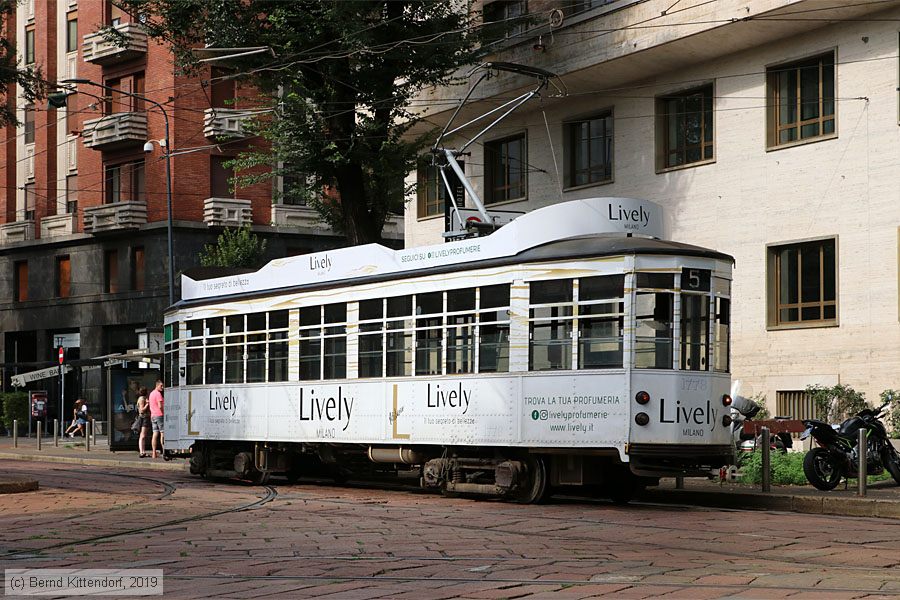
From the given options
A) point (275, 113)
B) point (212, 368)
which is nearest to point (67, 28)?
point (275, 113)

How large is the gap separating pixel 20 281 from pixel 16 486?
33.8 meters

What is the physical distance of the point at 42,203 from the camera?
49.2 m

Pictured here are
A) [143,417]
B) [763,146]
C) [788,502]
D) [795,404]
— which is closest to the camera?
[788,502]

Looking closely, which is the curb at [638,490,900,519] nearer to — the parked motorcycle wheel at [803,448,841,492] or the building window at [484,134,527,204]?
the parked motorcycle wheel at [803,448,841,492]

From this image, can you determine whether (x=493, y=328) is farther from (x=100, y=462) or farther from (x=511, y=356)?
(x=100, y=462)

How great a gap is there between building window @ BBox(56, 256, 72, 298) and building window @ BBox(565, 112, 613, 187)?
81.0ft

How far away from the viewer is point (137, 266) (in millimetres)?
44781

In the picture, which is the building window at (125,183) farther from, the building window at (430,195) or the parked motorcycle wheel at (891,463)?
the parked motorcycle wheel at (891,463)

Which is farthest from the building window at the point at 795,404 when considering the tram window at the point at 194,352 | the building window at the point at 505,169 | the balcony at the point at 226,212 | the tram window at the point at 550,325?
the balcony at the point at 226,212

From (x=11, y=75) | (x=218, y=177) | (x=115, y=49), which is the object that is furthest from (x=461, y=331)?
(x=115, y=49)

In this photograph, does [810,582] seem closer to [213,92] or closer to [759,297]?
[759,297]

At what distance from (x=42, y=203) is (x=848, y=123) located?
34301 millimetres

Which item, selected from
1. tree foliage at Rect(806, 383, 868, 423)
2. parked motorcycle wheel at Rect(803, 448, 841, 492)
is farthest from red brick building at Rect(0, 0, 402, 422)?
parked motorcycle wheel at Rect(803, 448, 841, 492)

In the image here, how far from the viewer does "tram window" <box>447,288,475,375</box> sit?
15836mm
